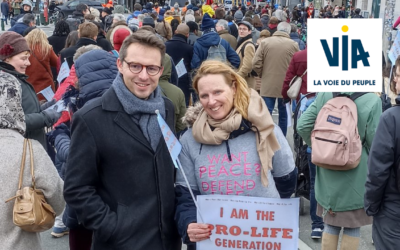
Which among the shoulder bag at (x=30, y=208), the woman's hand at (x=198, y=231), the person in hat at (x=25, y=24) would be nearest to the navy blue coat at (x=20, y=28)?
the person in hat at (x=25, y=24)

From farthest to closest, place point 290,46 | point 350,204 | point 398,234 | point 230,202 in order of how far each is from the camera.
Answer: point 290,46 → point 350,204 → point 398,234 → point 230,202

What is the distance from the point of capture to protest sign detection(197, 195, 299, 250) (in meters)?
2.75

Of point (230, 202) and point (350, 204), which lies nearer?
point (230, 202)

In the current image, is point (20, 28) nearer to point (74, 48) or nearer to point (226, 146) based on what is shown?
point (74, 48)

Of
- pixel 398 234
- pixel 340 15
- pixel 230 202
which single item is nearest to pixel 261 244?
pixel 230 202

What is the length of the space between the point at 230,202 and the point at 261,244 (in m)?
0.25

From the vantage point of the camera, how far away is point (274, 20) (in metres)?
12.7

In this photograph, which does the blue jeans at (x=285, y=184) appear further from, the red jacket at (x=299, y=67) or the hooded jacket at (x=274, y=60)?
the hooded jacket at (x=274, y=60)

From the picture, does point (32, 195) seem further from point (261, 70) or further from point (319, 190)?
point (261, 70)

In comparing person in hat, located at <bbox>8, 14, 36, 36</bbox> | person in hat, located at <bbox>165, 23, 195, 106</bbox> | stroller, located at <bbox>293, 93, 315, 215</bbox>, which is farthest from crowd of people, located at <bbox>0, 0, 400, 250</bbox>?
person in hat, located at <bbox>8, 14, 36, 36</bbox>

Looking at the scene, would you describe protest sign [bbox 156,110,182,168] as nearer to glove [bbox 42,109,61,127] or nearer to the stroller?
glove [bbox 42,109,61,127]

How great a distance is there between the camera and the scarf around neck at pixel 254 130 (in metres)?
2.84

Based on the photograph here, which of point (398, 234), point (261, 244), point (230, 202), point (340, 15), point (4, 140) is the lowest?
point (340, 15)

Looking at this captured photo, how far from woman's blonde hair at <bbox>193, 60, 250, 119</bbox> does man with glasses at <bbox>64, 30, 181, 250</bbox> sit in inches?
10.0
